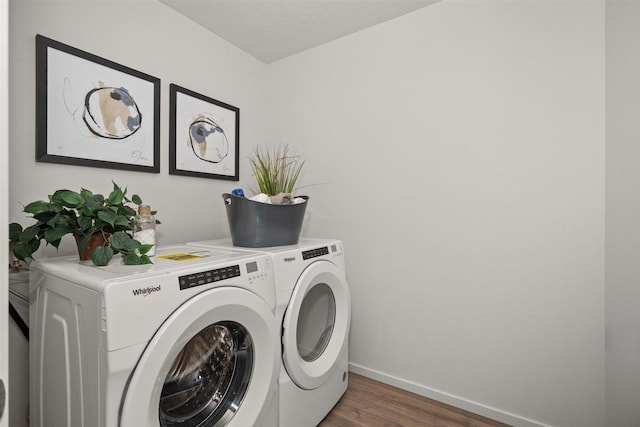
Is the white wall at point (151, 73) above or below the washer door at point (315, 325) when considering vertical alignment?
above

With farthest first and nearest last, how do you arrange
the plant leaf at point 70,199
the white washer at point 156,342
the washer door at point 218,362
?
the plant leaf at point 70,199 → the washer door at point 218,362 → the white washer at point 156,342

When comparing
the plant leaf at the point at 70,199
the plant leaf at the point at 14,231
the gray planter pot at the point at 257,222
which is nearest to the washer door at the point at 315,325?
the gray planter pot at the point at 257,222

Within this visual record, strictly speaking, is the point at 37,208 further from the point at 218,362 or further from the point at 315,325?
the point at 315,325

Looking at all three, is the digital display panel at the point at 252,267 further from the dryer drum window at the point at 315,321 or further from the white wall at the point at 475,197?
the white wall at the point at 475,197

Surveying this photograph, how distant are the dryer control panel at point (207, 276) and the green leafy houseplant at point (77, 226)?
0.20m

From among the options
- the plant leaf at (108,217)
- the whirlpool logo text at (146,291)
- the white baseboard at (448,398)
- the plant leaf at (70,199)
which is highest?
the plant leaf at (70,199)

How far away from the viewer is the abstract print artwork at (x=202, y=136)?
1802mm

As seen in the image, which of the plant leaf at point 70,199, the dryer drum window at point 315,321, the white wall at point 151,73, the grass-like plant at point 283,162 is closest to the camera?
the plant leaf at point 70,199

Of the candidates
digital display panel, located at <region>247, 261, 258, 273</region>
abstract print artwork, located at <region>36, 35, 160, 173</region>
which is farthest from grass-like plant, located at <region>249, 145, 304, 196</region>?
digital display panel, located at <region>247, 261, 258, 273</region>

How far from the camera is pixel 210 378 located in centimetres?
119

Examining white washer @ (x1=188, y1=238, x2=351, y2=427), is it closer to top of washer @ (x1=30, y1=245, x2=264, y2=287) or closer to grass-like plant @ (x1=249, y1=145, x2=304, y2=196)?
top of washer @ (x1=30, y1=245, x2=264, y2=287)

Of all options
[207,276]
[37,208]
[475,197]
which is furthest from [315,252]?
[37,208]

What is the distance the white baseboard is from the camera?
154 cm

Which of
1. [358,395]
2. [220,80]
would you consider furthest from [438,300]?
[220,80]
